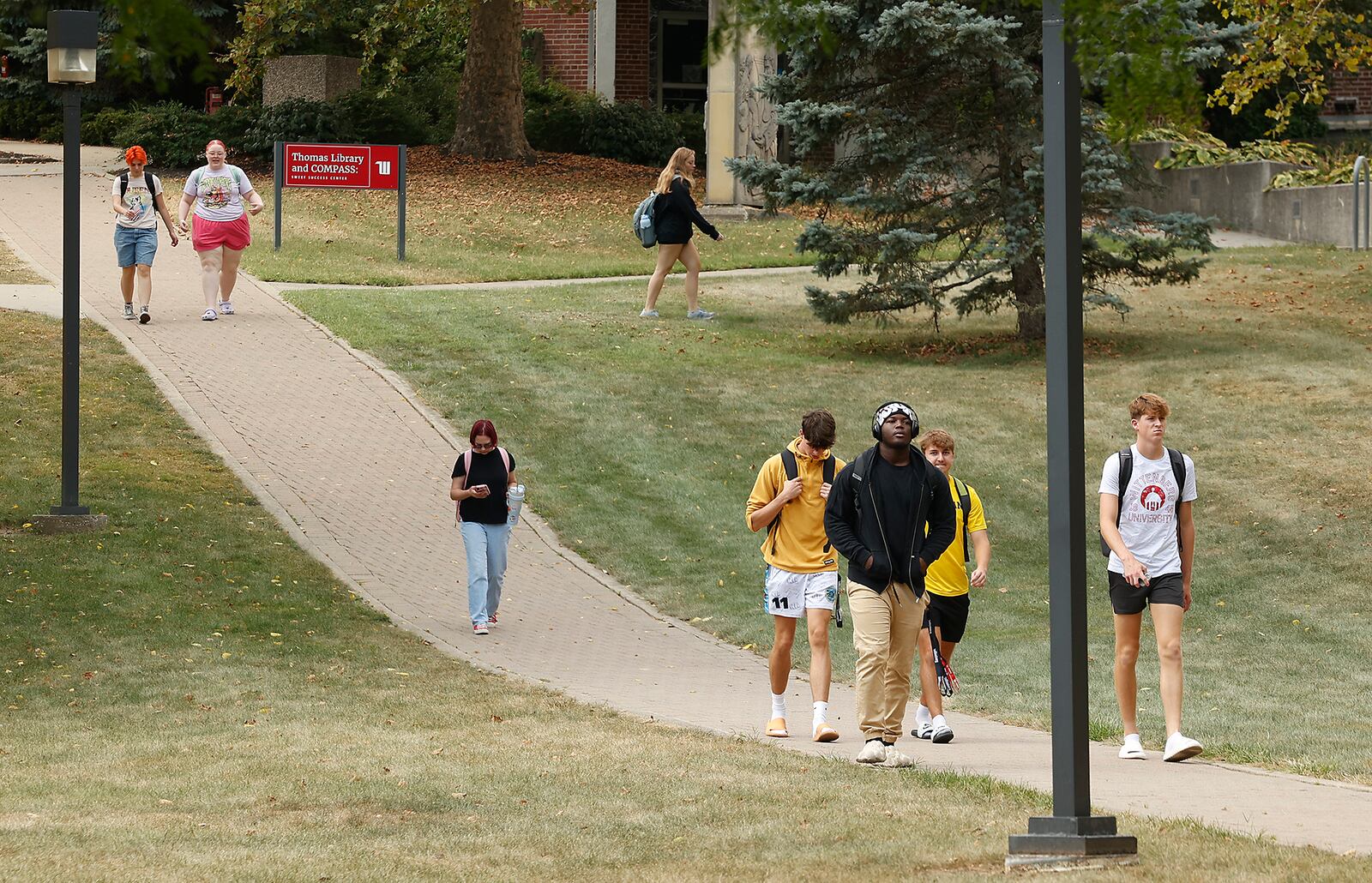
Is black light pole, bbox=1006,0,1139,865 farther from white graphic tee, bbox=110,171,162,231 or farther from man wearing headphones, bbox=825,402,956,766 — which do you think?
white graphic tee, bbox=110,171,162,231

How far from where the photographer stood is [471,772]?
7902mm

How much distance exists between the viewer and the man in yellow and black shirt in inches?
368

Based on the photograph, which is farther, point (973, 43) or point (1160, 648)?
point (973, 43)

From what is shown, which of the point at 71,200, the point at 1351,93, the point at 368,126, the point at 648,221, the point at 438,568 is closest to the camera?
the point at 71,200

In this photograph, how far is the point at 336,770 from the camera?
7883 mm

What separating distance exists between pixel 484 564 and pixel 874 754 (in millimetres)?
4224

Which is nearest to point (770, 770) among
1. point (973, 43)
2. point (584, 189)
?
point (973, 43)

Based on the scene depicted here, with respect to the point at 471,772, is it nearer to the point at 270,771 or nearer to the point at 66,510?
the point at 270,771

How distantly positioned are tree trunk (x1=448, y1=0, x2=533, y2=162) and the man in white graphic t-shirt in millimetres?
24269

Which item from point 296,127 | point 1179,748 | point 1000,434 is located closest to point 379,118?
point 296,127

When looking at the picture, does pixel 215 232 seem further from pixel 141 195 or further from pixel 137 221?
pixel 141 195

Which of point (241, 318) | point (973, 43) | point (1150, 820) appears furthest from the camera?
point (241, 318)

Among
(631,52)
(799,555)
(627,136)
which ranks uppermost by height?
(631,52)

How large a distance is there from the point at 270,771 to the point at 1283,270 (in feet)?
69.1
